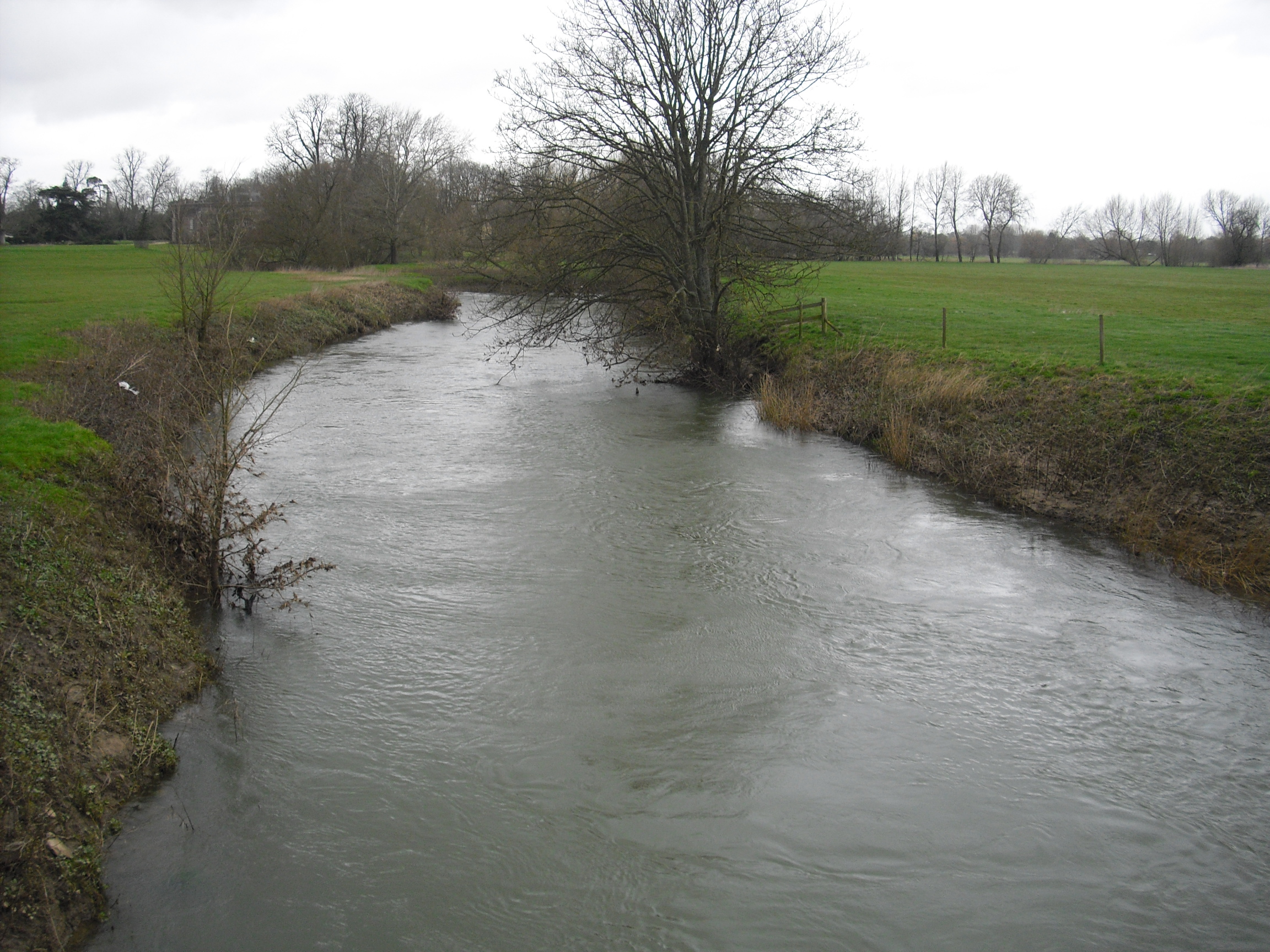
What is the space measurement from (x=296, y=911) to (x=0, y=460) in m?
6.46

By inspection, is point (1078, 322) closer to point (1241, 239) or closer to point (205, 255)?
point (205, 255)

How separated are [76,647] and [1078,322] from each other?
21.8 m

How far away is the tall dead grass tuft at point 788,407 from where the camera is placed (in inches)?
698

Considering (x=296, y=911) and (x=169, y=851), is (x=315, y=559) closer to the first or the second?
(x=169, y=851)

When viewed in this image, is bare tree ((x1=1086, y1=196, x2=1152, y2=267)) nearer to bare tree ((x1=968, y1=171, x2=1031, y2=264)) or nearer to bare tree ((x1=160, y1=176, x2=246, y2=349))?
bare tree ((x1=968, y1=171, x2=1031, y2=264))

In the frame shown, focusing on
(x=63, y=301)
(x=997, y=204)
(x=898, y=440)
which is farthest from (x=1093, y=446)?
(x=997, y=204)

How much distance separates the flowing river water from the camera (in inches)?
201

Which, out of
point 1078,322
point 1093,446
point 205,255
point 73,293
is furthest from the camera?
point 73,293

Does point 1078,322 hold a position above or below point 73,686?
above

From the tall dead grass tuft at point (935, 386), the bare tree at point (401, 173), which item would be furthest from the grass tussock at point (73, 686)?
the bare tree at point (401, 173)

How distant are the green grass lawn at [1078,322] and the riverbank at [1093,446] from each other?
0.88 m

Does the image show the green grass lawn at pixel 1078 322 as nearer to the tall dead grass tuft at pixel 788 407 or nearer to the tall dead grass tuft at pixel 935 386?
the tall dead grass tuft at pixel 935 386

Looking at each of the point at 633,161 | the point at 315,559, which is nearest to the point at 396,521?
the point at 315,559

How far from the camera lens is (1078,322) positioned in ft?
69.9
